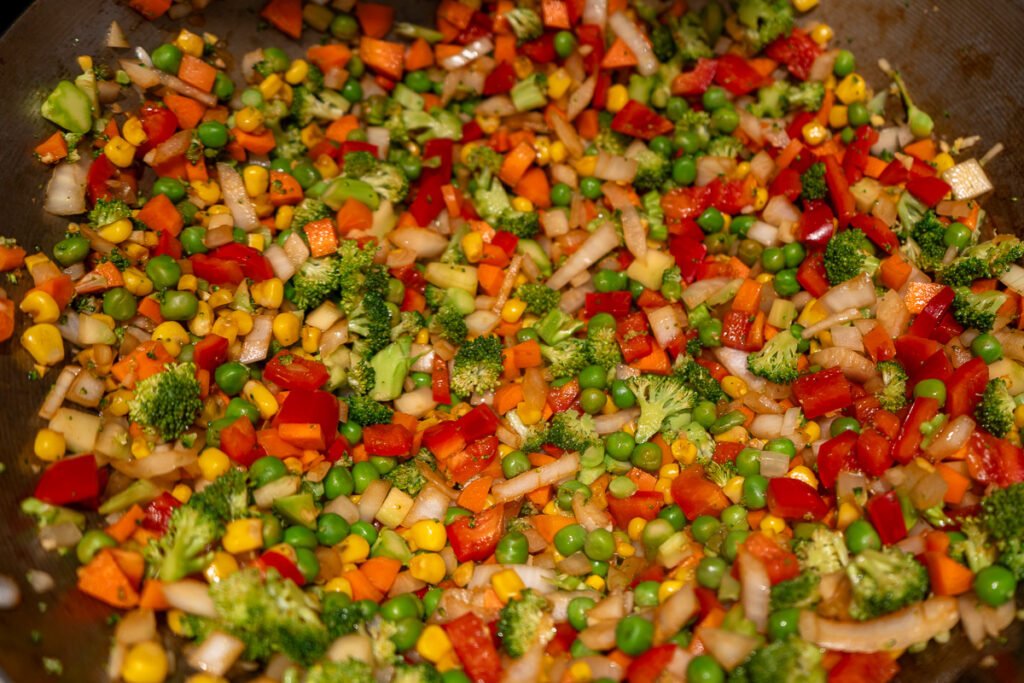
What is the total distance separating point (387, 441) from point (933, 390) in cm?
236

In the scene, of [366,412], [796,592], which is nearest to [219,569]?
[366,412]

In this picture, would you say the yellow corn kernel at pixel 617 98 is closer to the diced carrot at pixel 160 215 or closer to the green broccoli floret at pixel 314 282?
the green broccoli floret at pixel 314 282

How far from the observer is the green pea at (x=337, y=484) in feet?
12.1

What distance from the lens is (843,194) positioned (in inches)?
166

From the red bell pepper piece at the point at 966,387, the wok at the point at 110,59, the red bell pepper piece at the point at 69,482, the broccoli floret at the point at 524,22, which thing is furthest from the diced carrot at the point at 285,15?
the red bell pepper piece at the point at 966,387

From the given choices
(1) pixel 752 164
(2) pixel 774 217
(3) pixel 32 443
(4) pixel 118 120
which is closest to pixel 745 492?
(2) pixel 774 217

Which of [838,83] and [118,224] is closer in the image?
[118,224]

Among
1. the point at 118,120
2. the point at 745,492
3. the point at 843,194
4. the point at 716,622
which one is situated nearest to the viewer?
the point at 716,622

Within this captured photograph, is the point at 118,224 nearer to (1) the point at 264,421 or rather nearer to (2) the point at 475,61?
(1) the point at 264,421

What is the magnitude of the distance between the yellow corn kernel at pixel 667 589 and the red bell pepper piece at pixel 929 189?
2.25 metres

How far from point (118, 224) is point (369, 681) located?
221 centimetres

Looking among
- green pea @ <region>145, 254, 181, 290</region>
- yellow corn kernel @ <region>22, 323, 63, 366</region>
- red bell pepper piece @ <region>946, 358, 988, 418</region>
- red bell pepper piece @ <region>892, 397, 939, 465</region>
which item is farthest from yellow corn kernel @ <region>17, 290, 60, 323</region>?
red bell pepper piece @ <region>946, 358, 988, 418</region>

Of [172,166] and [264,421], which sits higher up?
[172,166]

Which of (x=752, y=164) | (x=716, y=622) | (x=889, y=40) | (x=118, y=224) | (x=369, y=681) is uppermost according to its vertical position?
(x=889, y=40)
